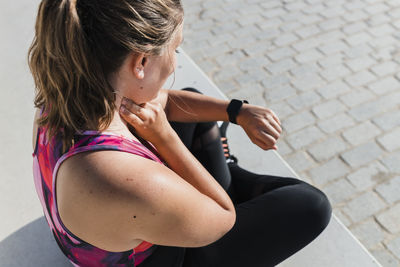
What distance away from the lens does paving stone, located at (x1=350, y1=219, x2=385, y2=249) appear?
2.55 metres

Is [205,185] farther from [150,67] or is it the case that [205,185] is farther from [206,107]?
[206,107]

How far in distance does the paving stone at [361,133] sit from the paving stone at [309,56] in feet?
2.97

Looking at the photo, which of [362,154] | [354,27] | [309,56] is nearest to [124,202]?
[362,154]

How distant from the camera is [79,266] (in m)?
1.63

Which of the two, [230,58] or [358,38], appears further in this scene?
[358,38]

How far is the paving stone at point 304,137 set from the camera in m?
3.20

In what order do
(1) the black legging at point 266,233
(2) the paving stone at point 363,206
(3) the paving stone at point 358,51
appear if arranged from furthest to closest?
(3) the paving stone at point 358,51, (2) the paving stone at point 363,206, (1) the black legging at point 266,233

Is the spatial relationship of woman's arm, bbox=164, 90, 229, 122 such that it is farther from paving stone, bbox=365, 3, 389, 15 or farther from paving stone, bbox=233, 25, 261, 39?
paving stone, bbox=365, 3, 389, 15

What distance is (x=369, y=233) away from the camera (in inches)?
103

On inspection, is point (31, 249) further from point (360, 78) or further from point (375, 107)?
point (360, 78)

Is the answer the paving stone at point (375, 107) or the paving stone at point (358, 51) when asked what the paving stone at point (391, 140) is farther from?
the paving stone at point (358, 51)

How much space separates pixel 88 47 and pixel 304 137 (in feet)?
Result: 7.66

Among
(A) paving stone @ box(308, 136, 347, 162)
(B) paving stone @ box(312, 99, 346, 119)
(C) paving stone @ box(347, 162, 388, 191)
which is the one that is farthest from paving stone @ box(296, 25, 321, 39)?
(C) paving stone @ box(347, 162, 388, 191)

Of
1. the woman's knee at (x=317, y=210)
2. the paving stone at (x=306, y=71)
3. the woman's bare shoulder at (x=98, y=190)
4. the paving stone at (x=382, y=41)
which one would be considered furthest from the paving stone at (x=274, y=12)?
the woman's bare shoulder at (x=98, y=190)
